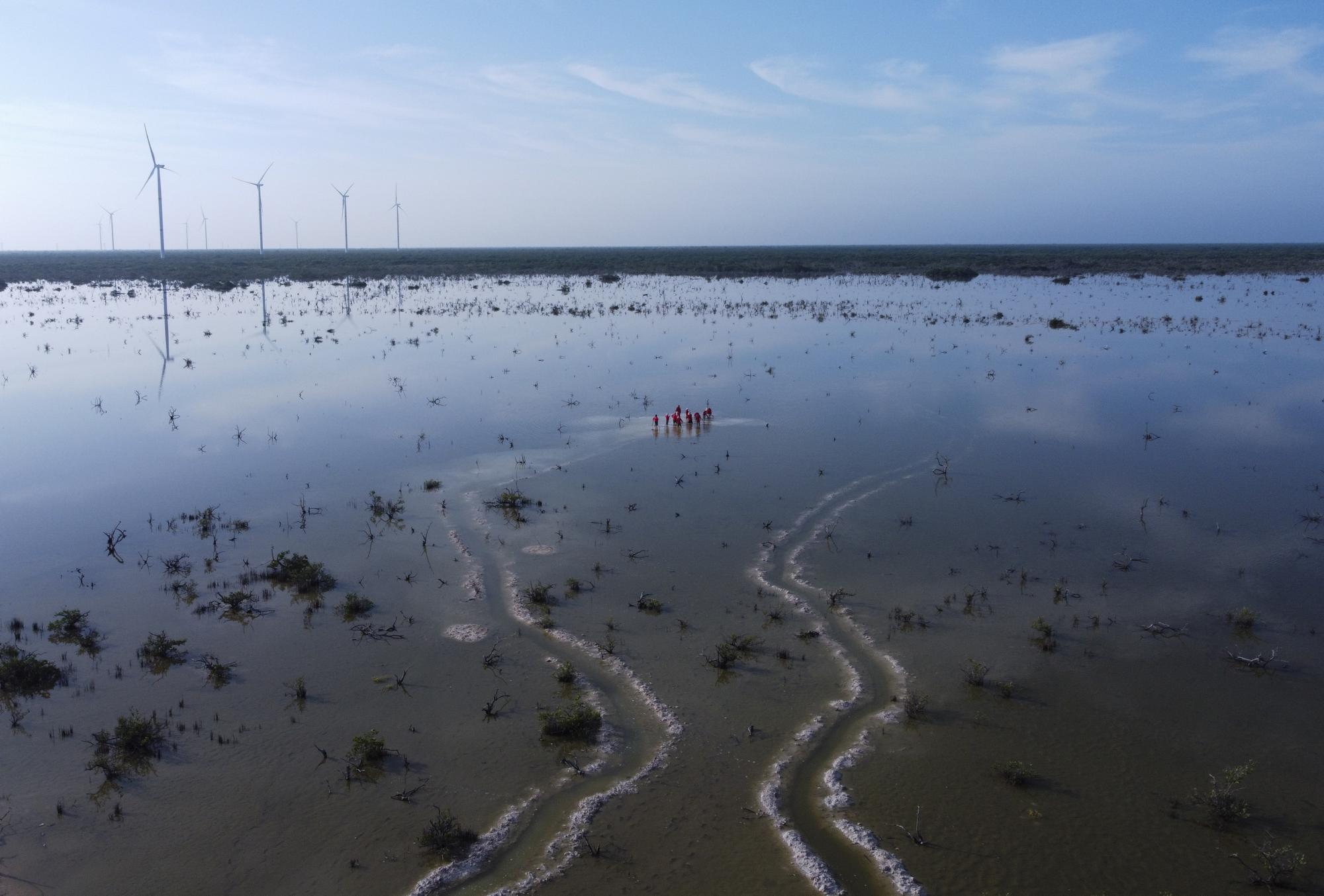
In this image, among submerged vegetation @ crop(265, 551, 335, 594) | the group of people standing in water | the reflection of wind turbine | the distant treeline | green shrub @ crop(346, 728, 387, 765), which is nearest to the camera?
green shrub @ crop(346, 728, 387, 765)

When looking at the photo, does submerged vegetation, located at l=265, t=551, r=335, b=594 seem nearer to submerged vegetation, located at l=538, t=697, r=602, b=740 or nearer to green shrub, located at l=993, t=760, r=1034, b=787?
submerged vegetation, located at l=538, t=697, r=602, b=740

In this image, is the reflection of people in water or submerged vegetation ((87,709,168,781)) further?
the reflection of people in water

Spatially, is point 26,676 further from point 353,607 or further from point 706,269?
Answer: point 706,269

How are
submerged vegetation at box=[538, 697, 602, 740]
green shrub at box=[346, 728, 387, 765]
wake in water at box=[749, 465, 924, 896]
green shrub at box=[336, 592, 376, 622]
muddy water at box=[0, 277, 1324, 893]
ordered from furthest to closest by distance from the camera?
green shrub at box=[336, 592, 376, 622] → submerged vegetation at box=[538, 697, 602, 740] → green shrub at box=[346, 728, 387, 765] → muddy water at box=[0, 277, 1324, 893] → wake in water at box=[749, 465, 924, 896]

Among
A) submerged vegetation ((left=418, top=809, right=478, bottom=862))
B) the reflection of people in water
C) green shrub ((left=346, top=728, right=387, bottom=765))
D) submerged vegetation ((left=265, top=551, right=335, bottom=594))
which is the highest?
the reflection of people in water

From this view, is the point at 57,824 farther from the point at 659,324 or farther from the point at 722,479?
the point at 659,324

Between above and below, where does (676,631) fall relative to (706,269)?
below

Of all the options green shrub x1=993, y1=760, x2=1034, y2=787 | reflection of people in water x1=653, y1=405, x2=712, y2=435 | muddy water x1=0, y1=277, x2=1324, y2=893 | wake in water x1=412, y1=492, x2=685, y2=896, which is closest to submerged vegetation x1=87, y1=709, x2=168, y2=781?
muddy water x1=0, y1=277, x2=1324, y2=893

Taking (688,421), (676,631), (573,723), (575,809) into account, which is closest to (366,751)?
(573,723)

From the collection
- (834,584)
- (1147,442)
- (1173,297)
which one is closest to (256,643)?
(834,584)

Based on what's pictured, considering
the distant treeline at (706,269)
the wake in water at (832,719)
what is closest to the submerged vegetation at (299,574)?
the wake in water at (832,719)
